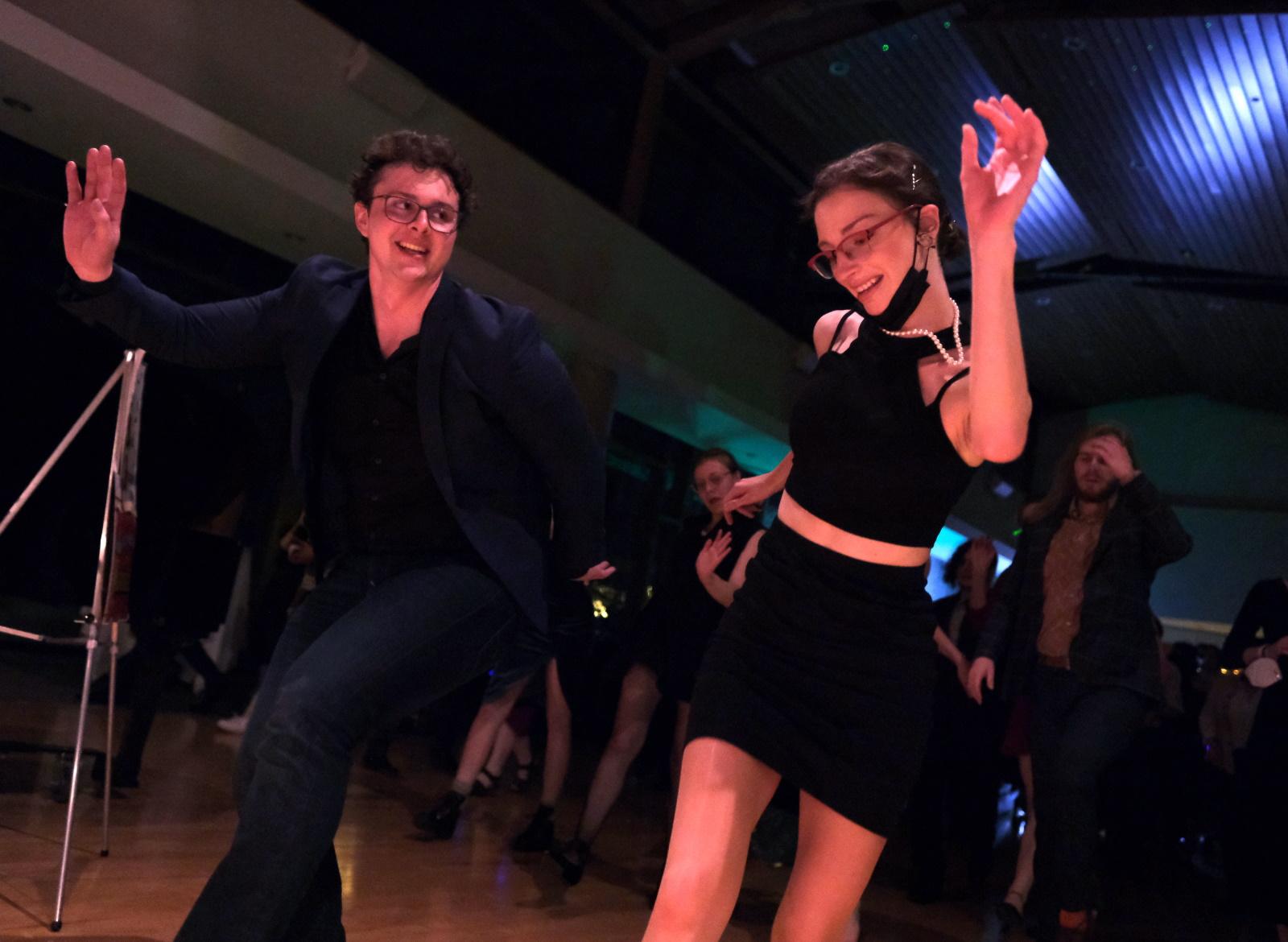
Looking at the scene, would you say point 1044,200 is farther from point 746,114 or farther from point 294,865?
point 294,865

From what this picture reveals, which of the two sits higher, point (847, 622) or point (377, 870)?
point (847, 622)

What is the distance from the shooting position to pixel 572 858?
3584 millimetres

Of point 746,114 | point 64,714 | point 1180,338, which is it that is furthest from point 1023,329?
point 64,714

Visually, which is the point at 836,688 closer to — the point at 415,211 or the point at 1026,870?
the point at 415,211

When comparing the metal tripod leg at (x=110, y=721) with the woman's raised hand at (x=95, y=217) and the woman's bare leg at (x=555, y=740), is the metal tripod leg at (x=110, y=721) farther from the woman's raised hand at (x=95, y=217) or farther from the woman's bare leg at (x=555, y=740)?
the woman's bare leg at (x=555, y=740)

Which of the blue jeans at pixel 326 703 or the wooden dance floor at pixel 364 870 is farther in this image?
the wooden dance floor at pixel 364 870

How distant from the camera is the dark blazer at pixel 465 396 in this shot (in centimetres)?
177

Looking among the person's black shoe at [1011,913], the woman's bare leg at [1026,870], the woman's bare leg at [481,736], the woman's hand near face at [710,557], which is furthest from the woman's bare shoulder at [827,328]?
the person's black shoe at [1011,913]

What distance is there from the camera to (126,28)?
206 inches

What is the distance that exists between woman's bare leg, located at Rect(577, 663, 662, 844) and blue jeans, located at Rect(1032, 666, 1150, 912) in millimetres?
1268

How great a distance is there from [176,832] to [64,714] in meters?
2.13

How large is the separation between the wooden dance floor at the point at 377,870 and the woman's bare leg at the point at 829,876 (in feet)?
4.53

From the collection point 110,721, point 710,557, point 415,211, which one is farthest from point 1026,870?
point 415,211

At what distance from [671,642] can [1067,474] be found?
4.81 ft
